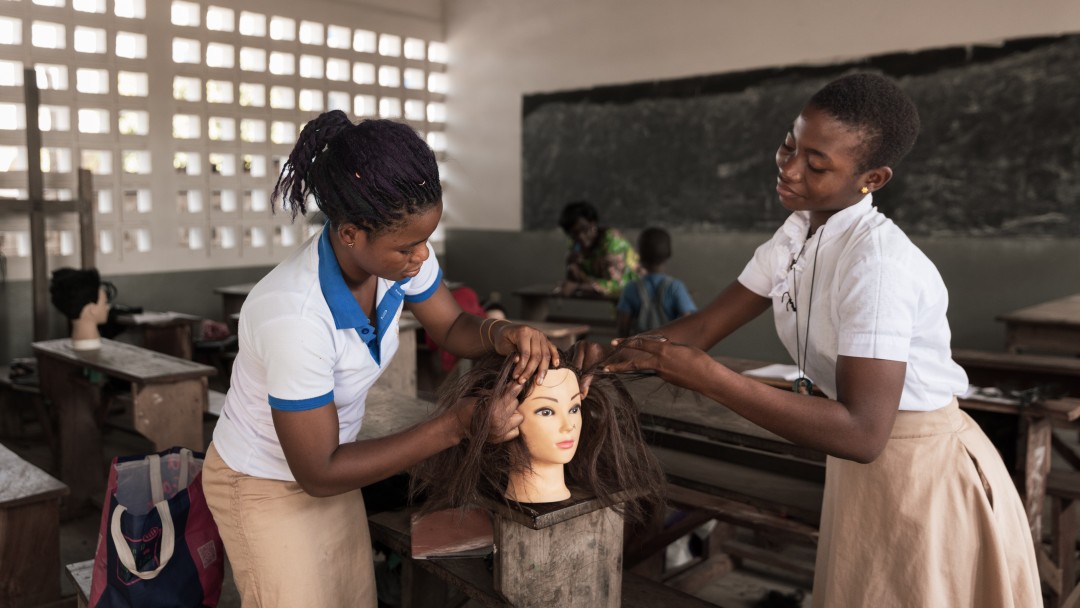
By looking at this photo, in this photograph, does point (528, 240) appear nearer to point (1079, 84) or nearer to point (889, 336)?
point (1079, 84)

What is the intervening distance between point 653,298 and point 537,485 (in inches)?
120

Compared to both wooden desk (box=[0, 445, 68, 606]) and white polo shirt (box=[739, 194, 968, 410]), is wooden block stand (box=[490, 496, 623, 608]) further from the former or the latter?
wooden desk (box=[0, 445, 68, 606])

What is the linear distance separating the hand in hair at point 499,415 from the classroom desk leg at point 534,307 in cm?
508

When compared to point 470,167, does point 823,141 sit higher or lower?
A: lower

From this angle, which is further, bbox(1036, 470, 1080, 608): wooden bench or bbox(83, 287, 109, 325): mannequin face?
bbox(83, 287, 109, 325): mannequin face

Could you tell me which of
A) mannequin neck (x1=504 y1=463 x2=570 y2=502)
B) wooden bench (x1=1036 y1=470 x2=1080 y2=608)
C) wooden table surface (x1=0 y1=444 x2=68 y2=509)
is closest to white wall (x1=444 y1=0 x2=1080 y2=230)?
wooden bench (x1=1036 y1=470 x2=1080 y2=608)

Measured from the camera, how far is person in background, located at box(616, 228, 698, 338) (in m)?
4.54

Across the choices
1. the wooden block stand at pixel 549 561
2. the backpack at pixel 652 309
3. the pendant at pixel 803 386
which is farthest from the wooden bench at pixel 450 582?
the backpack at pixel 652 309

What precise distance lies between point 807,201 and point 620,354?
48cm

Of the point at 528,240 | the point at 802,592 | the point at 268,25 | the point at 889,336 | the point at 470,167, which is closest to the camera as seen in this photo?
the point at 889,336

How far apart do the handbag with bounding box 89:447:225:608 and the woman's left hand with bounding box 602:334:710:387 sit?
3.33 ft

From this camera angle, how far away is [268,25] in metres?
7.65

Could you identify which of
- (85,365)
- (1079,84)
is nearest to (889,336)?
(85,365)

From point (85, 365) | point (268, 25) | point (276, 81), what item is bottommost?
point (85, 365)
